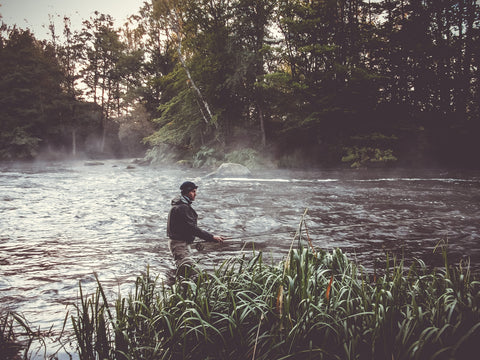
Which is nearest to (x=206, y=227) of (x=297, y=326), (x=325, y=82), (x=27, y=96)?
(x=297, y=326)

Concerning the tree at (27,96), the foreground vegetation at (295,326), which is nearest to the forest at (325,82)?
the tree at (27,96)

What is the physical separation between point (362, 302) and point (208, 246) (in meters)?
3.78

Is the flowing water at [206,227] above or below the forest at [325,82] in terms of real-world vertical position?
below

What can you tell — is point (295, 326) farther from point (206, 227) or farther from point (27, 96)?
point (27, 96)

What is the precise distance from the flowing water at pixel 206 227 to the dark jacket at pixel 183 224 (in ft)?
2.28

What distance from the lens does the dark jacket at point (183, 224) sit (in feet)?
14.7

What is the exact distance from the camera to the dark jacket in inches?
176

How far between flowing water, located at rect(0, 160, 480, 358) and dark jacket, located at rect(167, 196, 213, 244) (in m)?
0.70

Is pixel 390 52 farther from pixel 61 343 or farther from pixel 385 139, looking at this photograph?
pixel 61 343

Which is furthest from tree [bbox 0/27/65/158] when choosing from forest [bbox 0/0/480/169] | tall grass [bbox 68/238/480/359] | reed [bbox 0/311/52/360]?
tall grass [bbox 68/238/480/359]

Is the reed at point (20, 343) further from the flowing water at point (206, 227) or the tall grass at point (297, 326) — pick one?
the tall grass at point (297, 326)

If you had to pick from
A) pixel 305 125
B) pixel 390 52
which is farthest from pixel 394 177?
pixel 390 52

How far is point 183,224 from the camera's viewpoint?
451 cm

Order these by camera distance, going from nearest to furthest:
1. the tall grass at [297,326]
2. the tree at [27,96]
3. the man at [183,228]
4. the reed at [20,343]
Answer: the tall grass at [297,326]
the reed at [20,343]
the man at [183,228]
the tree at [27,96]
